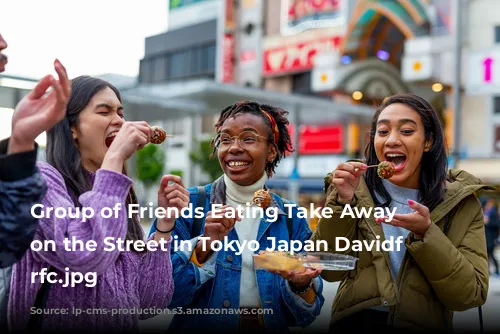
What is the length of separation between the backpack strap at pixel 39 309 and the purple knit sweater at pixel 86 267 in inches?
0.7

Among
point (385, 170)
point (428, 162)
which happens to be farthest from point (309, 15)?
point (385, 170)

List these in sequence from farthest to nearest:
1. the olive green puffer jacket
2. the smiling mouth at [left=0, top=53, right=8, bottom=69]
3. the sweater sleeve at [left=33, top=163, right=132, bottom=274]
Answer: the olive green puffer jacket
the sweater sleeve at [left=33, top=163, right=132, bottom=274]
the smiling mouth at [left=0, top=53, right=8, bottom=69]

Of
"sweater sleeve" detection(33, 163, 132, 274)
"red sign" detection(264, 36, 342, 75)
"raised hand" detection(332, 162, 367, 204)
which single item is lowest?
"sweater sleeve" detection(33, 163, 132, 274)

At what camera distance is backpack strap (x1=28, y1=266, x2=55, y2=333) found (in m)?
2.15

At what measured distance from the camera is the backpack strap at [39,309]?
215 cm

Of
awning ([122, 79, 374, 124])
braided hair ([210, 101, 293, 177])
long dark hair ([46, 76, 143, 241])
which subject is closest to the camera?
long dark hair ([46, 76, 143, 241])

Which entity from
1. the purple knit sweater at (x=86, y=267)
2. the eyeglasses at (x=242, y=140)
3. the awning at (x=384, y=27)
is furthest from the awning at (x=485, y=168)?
the purple knit sweater at (x=86, y=267)

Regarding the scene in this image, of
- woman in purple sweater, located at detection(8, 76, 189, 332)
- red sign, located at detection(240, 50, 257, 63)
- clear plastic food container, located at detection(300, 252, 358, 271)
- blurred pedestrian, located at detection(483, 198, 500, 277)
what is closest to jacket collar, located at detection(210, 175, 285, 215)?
clear plastic food container, located at detection(300, 252, 358, 271)

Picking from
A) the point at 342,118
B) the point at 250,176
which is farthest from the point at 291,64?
the point at 250,176

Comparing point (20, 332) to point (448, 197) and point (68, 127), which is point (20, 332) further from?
point (448, 197)

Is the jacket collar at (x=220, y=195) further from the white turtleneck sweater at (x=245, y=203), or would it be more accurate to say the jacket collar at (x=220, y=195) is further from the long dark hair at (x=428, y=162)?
the long dark hair at (x=428, y=162)

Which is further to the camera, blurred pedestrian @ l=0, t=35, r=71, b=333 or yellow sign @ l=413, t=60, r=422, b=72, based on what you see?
yellow sign @ l=413, t=60, r=422, b=72

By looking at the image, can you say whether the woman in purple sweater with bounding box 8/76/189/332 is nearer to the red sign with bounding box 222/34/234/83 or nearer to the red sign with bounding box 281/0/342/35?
the red sign with bounding box 281/0/342/35

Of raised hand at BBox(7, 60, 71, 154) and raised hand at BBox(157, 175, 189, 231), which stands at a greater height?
raised hand at BBox(7, 60, 71, 154)
